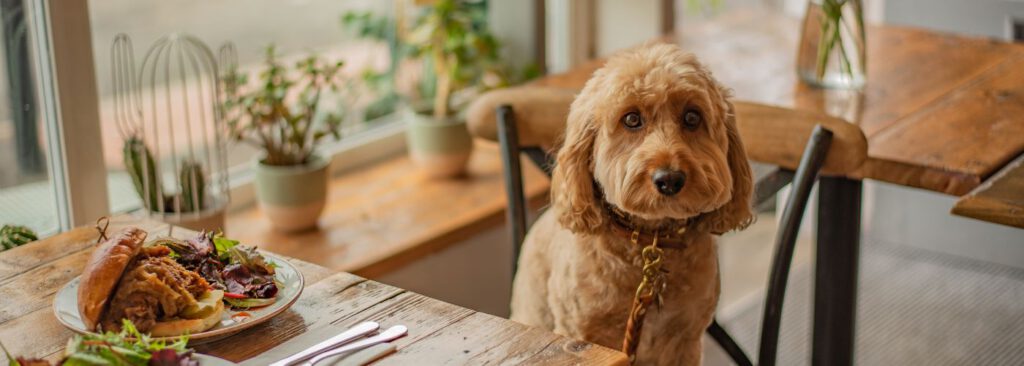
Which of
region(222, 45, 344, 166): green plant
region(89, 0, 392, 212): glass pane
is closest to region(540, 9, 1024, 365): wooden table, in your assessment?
region(222, 45, 344, 166): green plant

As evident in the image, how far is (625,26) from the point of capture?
3631 mm

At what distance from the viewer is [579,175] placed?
5.49 feet

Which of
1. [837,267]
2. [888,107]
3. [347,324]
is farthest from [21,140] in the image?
[888,107]

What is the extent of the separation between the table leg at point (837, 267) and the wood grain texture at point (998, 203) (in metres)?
0.36

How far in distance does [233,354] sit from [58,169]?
1250 mm

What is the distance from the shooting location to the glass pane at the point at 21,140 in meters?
2.29

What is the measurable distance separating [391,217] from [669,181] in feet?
4.85

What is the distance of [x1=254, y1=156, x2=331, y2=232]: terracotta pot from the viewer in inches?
105

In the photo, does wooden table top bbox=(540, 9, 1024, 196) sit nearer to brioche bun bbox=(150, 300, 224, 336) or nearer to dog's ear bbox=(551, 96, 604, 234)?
dog's ear bbox=(551, 96, 604, 234)

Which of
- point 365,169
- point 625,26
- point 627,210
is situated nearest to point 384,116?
point 365,169

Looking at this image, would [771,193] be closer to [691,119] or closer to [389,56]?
[691,119]

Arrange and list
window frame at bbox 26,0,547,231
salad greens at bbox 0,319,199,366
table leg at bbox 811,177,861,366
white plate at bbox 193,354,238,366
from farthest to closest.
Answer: window frame at bbox 26,0,547,231, table leg at bbox 811,177,861,366, white plate at bbox 193,354,238,366, salad greens at bbox 0,319,199,366

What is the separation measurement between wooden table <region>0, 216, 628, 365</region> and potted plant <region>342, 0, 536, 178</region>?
4.95ft

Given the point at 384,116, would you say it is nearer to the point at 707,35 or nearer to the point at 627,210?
the point at 707,35
